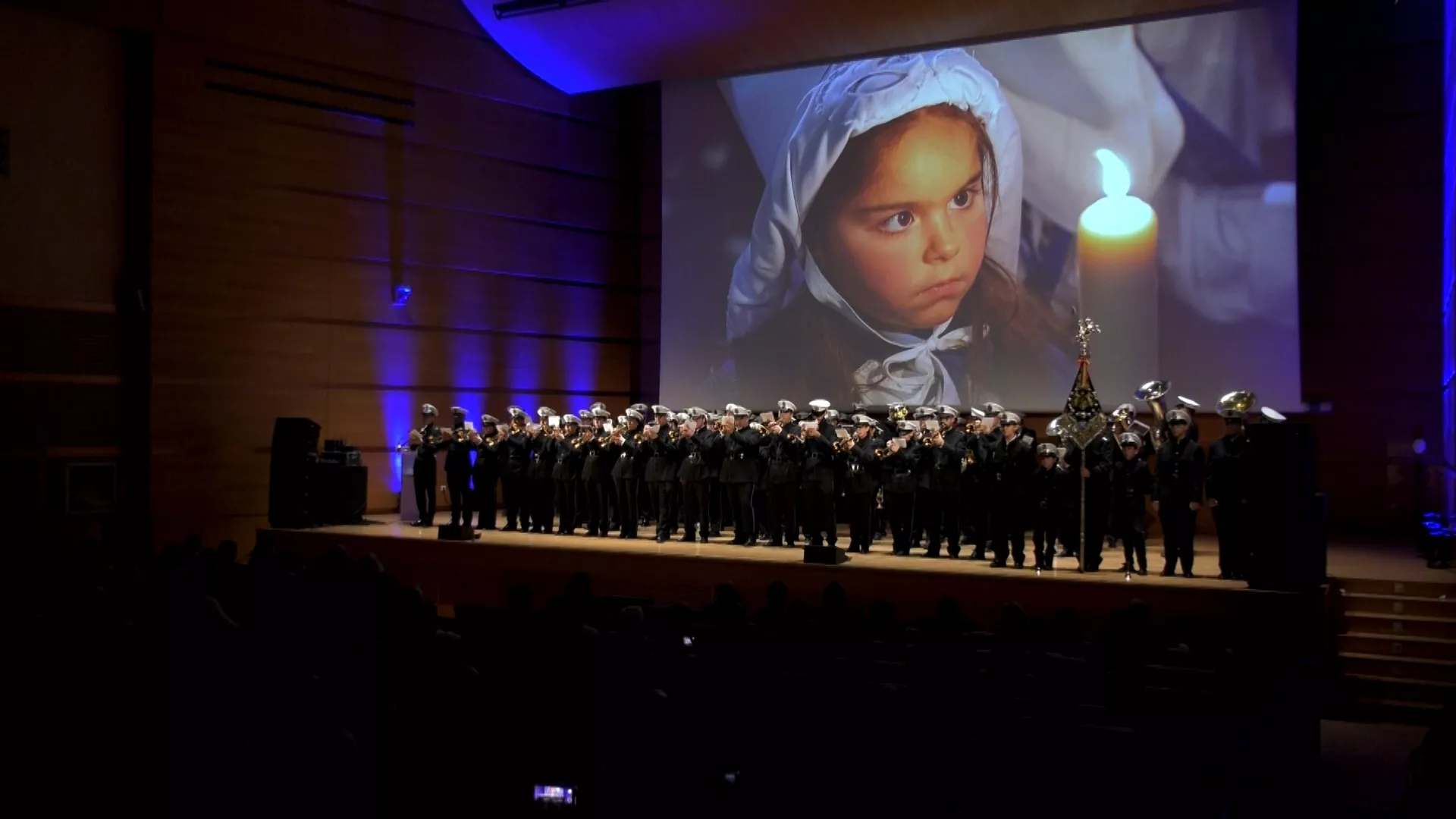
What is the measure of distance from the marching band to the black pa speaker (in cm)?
117

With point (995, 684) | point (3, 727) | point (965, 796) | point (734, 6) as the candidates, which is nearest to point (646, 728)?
point (965, 796)

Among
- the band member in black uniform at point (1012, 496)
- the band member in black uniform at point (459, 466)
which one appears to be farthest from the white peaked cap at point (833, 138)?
the band member in black uniform at point (1012, 496)

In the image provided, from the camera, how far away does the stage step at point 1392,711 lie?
8508 mm

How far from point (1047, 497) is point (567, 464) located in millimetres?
5265

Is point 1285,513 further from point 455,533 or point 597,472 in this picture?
point 455,533

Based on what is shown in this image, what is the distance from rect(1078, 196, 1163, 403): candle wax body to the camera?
13.7 meters

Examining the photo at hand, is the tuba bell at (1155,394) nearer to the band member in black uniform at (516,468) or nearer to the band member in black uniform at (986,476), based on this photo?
the band member in black uniform at (986,476)

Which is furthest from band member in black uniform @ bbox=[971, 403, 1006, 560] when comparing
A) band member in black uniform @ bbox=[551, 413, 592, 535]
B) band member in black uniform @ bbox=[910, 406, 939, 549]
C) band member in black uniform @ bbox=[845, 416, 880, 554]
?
band member in black uniform @ bbox=[551, 413, 592, 535]

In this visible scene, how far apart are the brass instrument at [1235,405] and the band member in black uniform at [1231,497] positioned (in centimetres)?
5

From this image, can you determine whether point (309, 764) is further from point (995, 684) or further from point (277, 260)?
point (277, 260)

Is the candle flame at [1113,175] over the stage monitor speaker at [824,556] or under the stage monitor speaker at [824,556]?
over

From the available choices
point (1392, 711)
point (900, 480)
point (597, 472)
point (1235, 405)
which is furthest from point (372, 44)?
point (1392, 711)

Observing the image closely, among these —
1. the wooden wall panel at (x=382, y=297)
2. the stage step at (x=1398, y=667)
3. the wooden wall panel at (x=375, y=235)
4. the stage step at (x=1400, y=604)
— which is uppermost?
the wooden wall panel at (x=375, y=235)

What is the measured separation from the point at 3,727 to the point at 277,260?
33.9ft
